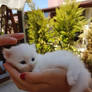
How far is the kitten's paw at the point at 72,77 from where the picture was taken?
510mm

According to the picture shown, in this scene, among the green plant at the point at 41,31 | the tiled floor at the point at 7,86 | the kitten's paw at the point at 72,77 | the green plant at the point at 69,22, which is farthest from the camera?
the green plant at the point at 41,31

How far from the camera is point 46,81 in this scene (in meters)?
0.53

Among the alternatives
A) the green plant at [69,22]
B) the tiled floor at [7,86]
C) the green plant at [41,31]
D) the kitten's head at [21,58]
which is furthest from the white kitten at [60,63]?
the green plant at [41,31]

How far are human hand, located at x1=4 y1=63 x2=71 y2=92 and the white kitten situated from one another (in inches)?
1.2

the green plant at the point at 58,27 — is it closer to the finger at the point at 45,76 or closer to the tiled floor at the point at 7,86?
the tiled floor at the point at 7,86

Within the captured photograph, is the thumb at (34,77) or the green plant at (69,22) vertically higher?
the green plant at (69,22)

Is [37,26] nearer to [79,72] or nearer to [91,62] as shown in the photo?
[91,62]

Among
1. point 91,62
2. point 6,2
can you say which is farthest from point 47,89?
point 91,62

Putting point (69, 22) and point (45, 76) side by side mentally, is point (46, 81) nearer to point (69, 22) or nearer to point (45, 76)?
point (45, 76)

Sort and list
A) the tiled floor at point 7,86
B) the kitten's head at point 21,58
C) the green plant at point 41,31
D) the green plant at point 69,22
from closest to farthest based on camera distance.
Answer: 1. the kitten's head at point 21,58
2. the tiled floor at point 7,86
3. the green plant at point 69,22
4. the green plant at point 41,31

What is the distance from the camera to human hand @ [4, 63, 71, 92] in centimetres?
52

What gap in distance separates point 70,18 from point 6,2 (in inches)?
56.7

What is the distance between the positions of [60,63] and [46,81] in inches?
4.0

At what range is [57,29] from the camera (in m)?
3.27
